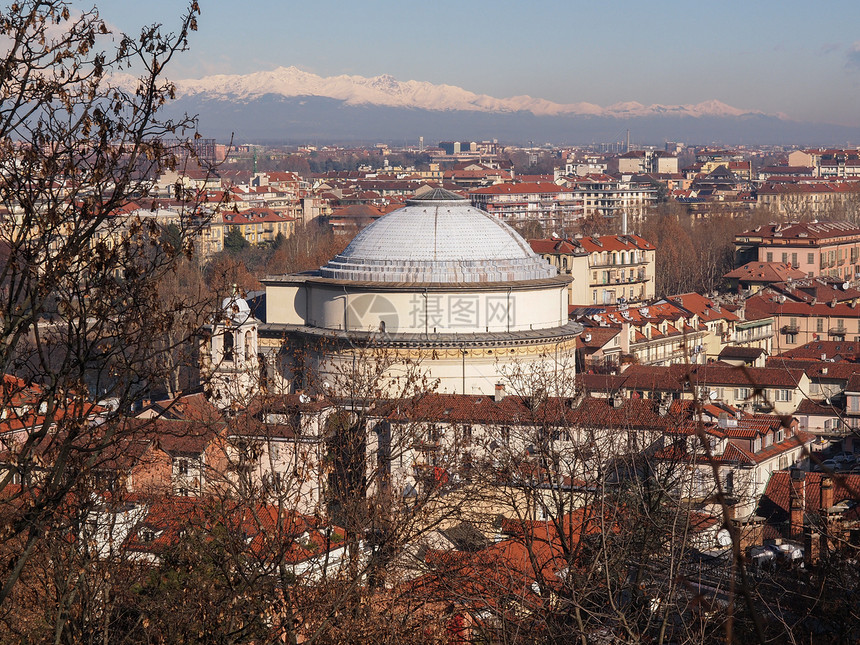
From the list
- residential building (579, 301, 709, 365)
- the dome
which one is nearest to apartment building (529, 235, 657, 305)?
residential building (579, 301, 709, 365)

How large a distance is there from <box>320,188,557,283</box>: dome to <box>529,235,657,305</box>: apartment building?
18.1 m

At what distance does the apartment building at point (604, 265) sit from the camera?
140ft

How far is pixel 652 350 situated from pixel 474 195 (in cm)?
4998

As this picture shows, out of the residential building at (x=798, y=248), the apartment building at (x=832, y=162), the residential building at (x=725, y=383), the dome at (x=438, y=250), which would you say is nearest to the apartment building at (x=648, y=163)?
the apartment building at (x=832, y=162)

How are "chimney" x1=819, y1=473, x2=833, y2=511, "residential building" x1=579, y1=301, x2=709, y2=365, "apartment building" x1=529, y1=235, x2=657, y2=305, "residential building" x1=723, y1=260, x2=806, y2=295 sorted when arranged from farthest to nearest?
"residential building" x1=723, y1=260, x2=806, y2=295 < "apartment building" x1=529, y1=235, x2=657, y2=305 < "residential building" x1=579, y1=301, x2=709, y2=365 < "chimney" x1=819, y1=473, x2=833, y2=511

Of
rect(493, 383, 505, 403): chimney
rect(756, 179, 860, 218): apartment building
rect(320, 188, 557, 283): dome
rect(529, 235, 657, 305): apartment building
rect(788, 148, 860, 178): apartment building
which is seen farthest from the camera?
rect(788, 148, 860, 178): apartment building

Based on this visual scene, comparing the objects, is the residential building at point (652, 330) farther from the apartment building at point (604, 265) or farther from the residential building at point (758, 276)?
the residential building at point (758, 276)

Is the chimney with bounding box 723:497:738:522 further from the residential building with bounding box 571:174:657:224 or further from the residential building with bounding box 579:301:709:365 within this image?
the residential building with bounding box 571:174:657:224

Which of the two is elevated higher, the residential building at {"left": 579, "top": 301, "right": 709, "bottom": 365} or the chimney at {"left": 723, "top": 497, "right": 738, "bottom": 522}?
the chimney at {"left": 723, "top": 497, "right": 738, "bottom": 522}

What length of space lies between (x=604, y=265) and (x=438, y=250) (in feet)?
75.4

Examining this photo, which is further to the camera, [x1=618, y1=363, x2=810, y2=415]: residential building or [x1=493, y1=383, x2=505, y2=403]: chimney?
[x1=618, y1=363, x2=810, y2=415]: residential building

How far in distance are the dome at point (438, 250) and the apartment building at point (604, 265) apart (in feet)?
59.4

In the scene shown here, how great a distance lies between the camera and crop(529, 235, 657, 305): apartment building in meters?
42.8

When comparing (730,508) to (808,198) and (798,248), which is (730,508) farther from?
(808,198)
